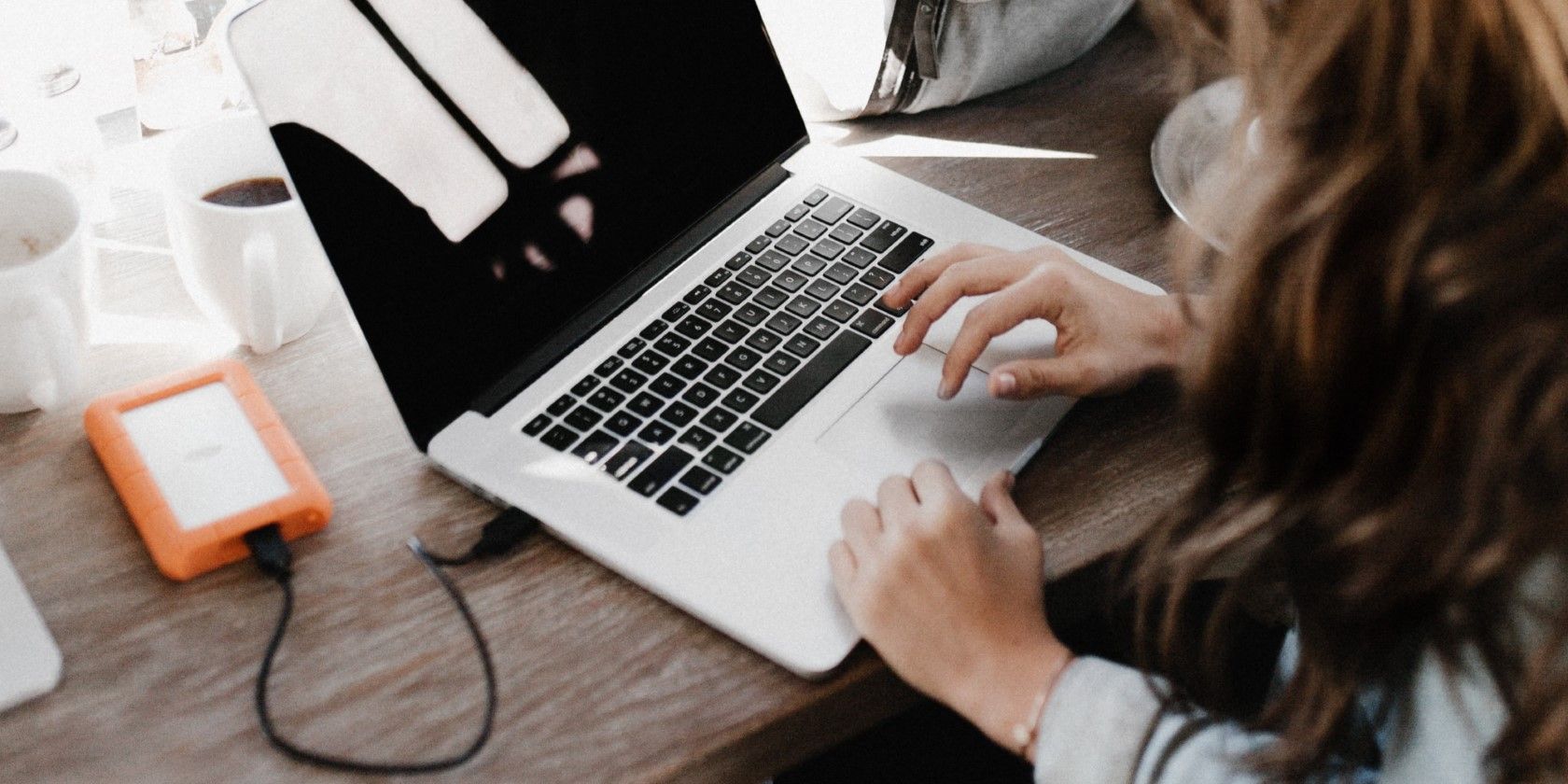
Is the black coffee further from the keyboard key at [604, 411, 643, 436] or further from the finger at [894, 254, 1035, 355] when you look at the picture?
the finger at [894, 254, 1035, 355]

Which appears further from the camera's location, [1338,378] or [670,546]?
[670,546]

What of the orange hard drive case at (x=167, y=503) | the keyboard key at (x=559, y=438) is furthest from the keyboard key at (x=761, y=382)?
the orange hard drive case at (x=167, y=503)

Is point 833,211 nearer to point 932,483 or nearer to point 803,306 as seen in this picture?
point 803,306

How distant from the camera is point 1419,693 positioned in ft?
1.73

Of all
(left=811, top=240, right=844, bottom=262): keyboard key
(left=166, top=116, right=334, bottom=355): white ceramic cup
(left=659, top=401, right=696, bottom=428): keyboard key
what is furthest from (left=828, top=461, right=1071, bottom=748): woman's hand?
(left=166, top=116, right=334, bottom=355): white ceramic cup

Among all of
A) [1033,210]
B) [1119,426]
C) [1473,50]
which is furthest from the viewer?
[1033,210]

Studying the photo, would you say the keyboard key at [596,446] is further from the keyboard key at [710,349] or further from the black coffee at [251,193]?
the black coffee at [251,193]

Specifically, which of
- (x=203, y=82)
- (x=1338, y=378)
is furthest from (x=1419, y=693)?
(x=203, y=82)

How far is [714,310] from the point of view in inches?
28.5

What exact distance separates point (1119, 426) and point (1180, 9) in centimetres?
24

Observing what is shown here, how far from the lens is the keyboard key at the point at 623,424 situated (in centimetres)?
65

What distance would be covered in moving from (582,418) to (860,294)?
197 millimetres

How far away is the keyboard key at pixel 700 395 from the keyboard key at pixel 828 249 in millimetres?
143

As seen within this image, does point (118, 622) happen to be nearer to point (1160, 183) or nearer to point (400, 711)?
point (400, 711)
